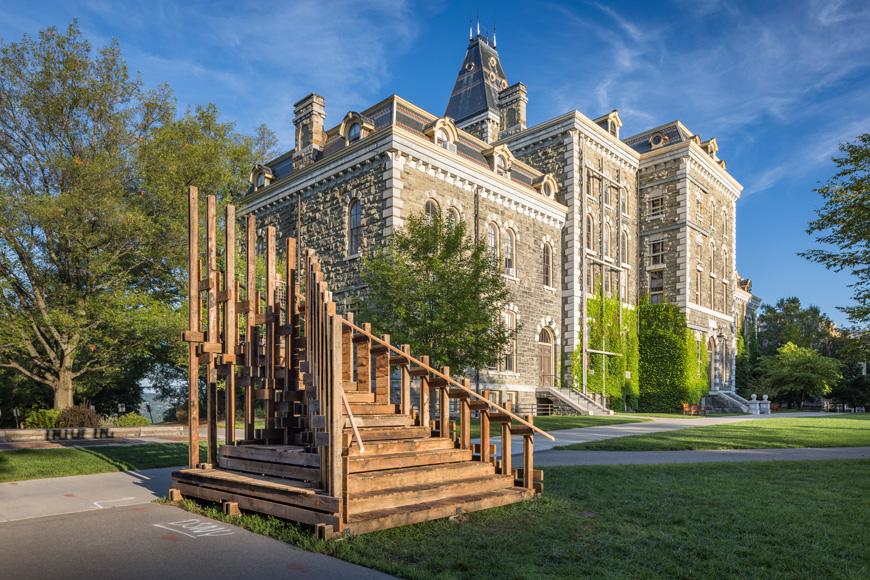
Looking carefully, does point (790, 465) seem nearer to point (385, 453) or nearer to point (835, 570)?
point (835, 570)

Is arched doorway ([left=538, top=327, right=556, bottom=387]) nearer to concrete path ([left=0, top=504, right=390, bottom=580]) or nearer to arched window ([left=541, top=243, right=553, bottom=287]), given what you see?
arched window ([left=541, top=243, right=553, bottom=287])

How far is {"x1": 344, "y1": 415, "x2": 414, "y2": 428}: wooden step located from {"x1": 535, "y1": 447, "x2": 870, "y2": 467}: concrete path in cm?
469

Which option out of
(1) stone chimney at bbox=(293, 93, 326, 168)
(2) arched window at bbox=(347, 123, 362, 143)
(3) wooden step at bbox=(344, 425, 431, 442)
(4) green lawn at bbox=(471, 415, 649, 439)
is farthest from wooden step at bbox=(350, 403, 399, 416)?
(1) stone chimney at bbox=(293, 93, 326, 168)

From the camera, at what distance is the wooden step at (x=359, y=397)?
336 inches

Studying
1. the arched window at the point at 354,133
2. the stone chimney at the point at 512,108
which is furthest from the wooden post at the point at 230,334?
the stone chimney at the point at 512,108

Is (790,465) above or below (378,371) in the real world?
below

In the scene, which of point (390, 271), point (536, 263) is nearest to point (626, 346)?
point (536, 263)

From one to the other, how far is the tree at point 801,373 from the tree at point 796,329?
1097 centimetres

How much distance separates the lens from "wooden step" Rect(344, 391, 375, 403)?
8.55 m

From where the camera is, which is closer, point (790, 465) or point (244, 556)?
point (244, 556)

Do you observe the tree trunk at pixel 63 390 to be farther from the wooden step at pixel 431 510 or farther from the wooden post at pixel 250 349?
the wooden step at pixel 431 510

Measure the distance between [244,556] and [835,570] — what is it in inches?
196

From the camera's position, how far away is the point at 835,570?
5438 mm

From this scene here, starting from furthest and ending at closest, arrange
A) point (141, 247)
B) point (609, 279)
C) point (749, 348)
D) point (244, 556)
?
point (749, 348) → point (609, 279) → point (141, 247) → point (244, 556)
